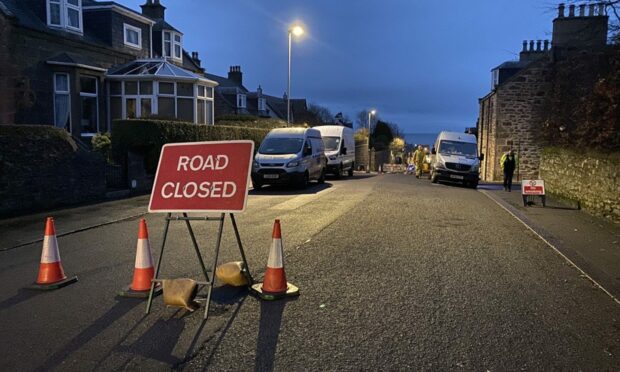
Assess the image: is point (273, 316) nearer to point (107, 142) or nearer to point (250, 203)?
point (250, 203)

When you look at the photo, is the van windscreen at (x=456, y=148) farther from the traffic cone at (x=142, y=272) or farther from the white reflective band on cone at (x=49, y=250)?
the white reflective band on cone at (x=49, y=250)

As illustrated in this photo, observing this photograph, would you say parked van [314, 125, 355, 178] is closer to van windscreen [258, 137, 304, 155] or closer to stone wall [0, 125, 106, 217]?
van windscreen [258, 137, 304, 155]

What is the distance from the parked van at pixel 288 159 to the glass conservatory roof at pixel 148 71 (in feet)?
29.4

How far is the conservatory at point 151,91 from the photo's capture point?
25469mm

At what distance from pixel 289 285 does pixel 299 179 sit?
1205 centimetres

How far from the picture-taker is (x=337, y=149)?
84.2 ft

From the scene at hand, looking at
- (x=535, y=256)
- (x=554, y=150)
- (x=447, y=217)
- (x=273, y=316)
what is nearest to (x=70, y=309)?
(x=273, y=316)

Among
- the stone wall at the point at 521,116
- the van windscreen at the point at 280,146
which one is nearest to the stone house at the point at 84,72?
the van windscreen at the point at 280,146

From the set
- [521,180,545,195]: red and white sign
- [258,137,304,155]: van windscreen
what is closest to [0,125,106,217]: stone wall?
[258,137,304,155]: van windscreen

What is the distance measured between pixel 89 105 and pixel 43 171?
522 inches

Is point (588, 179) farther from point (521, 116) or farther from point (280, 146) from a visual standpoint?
point (521, 116)

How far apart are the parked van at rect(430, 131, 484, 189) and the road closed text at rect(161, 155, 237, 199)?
701 inches

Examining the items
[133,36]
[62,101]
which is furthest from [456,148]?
[133,36]

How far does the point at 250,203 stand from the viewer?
1408 cm
